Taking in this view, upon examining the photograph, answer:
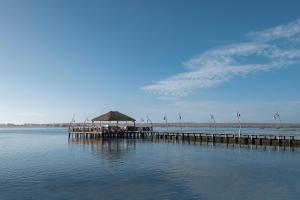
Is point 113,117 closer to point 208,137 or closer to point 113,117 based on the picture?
point 113,117

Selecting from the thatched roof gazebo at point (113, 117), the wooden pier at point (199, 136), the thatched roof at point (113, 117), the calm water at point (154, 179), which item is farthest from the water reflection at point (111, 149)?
the calm water at point (154, 179)

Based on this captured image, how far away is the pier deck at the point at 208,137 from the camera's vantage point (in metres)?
54.4

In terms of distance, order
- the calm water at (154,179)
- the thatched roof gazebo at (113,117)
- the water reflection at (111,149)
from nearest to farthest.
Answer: the calm water at (154,179) → the water reflection at (111,149) → the thatched roof gazebo at (113,117)

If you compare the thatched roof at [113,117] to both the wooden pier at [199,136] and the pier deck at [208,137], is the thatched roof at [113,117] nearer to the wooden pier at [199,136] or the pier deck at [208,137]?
the wooden pier at [199,136]

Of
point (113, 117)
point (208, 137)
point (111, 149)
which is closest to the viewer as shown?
point (111, 149)

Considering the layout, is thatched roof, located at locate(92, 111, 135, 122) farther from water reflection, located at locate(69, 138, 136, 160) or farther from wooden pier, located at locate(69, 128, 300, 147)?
water reflection, located at locate(69, 138, 136, 160)

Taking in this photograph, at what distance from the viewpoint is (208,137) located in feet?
215

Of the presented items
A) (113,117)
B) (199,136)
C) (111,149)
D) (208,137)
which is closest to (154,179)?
(111,149)

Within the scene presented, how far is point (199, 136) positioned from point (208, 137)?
2788 mm

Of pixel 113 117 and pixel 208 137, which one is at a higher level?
pixel 113 117

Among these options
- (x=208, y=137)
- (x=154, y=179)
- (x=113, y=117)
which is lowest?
(x=154, y=179)

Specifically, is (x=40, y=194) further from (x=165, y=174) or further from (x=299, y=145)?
(x=299, y=145)

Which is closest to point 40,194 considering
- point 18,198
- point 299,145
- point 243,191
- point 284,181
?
point 18,198

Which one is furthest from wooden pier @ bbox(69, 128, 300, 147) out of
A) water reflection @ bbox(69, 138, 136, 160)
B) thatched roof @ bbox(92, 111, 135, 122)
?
water reflection @ bbox(69, 138, 136, 160)
